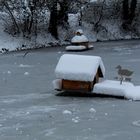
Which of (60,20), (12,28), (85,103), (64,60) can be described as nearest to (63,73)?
(64,60)

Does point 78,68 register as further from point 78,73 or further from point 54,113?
point 54,113

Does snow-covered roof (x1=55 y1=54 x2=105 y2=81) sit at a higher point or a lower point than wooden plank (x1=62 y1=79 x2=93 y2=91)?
higher

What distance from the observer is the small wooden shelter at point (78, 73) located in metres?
11.3

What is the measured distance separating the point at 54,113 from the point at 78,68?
1897mm

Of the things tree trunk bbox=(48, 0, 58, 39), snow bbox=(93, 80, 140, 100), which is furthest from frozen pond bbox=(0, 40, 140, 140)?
tree trunk bbox=(48, 0, 58, 39)

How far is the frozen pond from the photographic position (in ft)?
27.2

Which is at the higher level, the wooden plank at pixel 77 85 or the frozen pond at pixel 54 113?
the wooden plank at pixel 77 85

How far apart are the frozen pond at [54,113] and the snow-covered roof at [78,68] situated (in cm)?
45

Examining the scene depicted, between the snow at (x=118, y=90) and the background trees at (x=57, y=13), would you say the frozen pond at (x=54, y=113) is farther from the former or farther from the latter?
the background trees at (x=57, y=13)

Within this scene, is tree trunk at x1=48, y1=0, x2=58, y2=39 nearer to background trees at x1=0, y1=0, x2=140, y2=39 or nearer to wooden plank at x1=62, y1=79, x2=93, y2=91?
background trees at x1=0, y1=0, x2=140, y2=39

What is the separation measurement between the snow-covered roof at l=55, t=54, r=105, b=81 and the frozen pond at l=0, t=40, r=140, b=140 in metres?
0.45

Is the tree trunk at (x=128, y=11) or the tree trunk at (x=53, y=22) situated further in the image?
the tree trunk at (x=128, y=11)

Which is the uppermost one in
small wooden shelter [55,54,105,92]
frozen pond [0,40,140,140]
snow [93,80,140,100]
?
small wooden shelter [55,54,105,92]

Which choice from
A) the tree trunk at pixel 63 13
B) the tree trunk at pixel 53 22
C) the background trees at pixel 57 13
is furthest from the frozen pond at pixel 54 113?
the tree trunk at pixel 63 13
